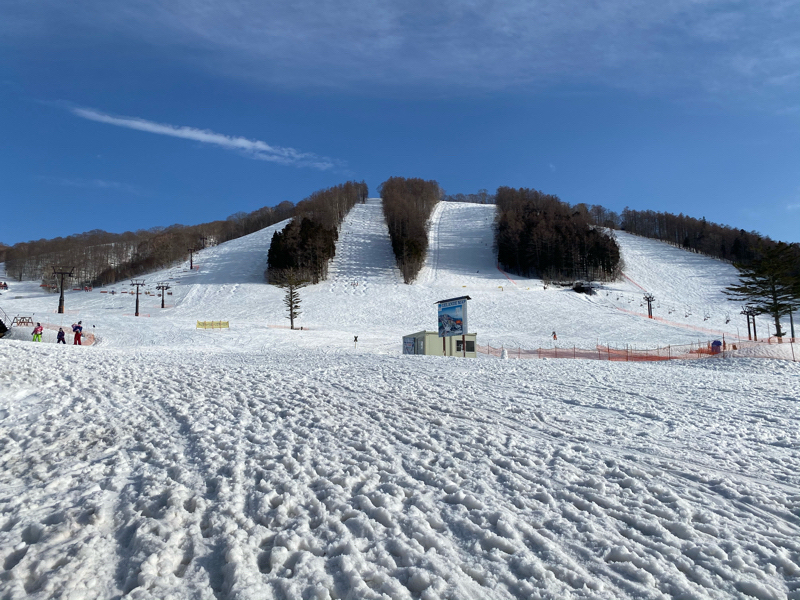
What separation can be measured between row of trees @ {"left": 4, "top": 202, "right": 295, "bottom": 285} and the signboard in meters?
68.4

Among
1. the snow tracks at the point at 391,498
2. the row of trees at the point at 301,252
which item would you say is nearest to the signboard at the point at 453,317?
the snow tracks at the point at 391,498

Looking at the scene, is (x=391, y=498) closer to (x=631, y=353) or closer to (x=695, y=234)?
(x=631, y=353)

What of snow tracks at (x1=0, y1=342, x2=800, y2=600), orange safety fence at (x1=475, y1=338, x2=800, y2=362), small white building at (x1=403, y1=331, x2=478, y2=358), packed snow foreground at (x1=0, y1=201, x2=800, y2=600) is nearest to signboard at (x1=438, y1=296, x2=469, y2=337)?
small white building at (x1=403, y1=331, x2=478, y2=358)

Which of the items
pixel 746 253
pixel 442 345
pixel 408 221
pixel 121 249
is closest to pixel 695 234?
pixel 746 253

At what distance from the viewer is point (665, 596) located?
2873 mm

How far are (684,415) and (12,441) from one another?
9816mm

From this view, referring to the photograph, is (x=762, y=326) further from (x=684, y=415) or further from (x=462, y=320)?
(x=684, y=415)

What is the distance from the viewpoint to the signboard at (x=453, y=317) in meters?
19.9

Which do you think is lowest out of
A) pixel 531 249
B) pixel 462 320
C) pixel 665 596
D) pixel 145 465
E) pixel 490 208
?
pixel 665 596

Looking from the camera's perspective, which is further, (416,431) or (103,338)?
(103,338)

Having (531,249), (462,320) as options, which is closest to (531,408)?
(462,320)

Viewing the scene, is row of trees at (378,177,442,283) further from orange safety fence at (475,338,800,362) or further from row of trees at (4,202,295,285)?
orange safety fence at (475,338,800,362)

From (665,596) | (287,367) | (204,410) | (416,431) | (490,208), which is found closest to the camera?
(665,596)

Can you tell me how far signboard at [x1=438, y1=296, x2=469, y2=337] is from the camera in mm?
19891
